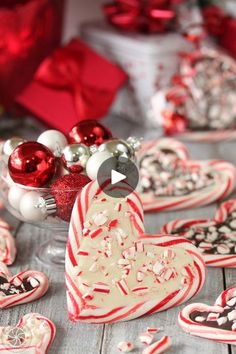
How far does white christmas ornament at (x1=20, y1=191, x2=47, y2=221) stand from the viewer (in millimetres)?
1208

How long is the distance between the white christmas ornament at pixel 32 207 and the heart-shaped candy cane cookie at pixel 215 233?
0.28m

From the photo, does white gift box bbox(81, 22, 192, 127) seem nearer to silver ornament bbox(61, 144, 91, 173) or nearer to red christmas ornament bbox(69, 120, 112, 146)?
red christmas ornament bbox(69, 120, 112, 146)

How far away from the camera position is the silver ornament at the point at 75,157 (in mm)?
1232

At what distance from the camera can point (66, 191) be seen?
1182 millimetres

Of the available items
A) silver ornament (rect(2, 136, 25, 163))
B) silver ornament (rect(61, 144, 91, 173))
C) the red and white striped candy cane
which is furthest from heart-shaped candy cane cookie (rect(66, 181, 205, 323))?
the red and white striped candy cane

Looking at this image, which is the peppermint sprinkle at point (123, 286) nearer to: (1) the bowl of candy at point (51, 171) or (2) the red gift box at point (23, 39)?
(1) the bowl of candy at point (51, 171)

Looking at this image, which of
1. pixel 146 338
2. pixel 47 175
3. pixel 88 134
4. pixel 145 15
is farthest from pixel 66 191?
pixel 145 15

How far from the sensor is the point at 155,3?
195 cm

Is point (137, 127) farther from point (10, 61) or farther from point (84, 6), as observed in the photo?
point (84, 6)

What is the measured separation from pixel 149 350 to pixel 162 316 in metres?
0.11

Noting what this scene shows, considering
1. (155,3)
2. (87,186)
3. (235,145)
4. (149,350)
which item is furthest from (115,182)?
(155,3)

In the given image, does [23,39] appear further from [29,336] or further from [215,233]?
[29,336]

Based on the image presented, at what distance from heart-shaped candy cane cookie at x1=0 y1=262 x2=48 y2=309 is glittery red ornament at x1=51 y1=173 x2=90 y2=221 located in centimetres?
12
